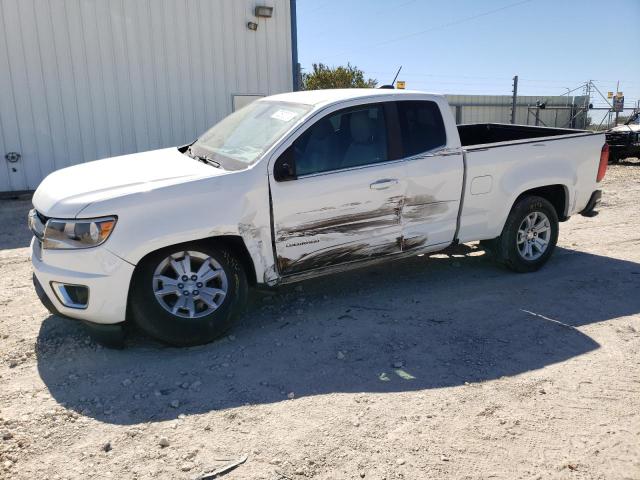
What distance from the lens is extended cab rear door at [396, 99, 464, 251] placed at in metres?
4.88

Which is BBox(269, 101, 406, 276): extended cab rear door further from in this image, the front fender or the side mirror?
the front fender

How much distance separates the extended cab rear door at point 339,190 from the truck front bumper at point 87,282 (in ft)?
3.94

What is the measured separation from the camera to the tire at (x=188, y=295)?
12.9 feet

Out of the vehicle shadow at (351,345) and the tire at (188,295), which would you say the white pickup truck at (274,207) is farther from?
the vehicle shadow at (351,345)

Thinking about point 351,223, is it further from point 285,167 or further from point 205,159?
point 205,159

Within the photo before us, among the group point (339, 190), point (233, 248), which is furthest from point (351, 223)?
point (233, 248)

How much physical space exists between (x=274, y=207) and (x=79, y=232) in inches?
55.0

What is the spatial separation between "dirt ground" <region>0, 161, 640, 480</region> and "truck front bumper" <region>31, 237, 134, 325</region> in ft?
1.31

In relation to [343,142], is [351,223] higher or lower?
lower

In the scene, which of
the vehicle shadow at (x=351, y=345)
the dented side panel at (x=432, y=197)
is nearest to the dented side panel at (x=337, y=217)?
the dented side panel at (x=432, y=197)

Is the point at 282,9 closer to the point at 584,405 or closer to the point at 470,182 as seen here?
the point at 470,182

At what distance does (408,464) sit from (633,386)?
178 centimetres

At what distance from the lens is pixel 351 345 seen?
420 cm

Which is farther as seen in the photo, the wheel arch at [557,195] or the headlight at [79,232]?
the wheel arch at [557,195]
